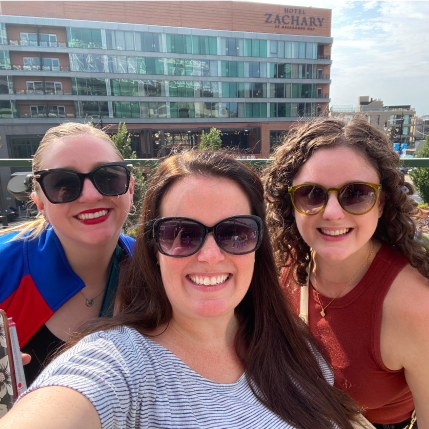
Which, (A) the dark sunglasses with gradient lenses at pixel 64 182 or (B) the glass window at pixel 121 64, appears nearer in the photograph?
(A) the dark sunglasses with gradient lenses at pixel 64 182

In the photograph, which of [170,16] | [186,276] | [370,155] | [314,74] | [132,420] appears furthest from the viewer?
[314,74]

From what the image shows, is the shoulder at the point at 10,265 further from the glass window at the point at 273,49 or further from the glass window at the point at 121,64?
the glass window at the point at 273,49

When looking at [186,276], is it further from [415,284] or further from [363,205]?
[415,284]

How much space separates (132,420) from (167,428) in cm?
13

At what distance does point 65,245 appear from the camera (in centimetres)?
189

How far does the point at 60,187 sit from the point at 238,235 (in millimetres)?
1041

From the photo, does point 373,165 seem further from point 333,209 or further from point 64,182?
point 64,182

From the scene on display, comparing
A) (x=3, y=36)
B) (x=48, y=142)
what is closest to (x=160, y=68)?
(x=3, y=36)

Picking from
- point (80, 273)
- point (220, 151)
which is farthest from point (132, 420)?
point (220, 151)

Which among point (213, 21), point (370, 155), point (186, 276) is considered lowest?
point (186, 276)

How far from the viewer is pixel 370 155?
1.79 meters

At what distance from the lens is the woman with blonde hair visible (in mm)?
1707

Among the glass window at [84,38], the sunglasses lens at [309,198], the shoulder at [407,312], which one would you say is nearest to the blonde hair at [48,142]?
the sunglasses lens at [309,198]

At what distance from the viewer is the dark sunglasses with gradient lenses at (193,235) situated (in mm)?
1367
